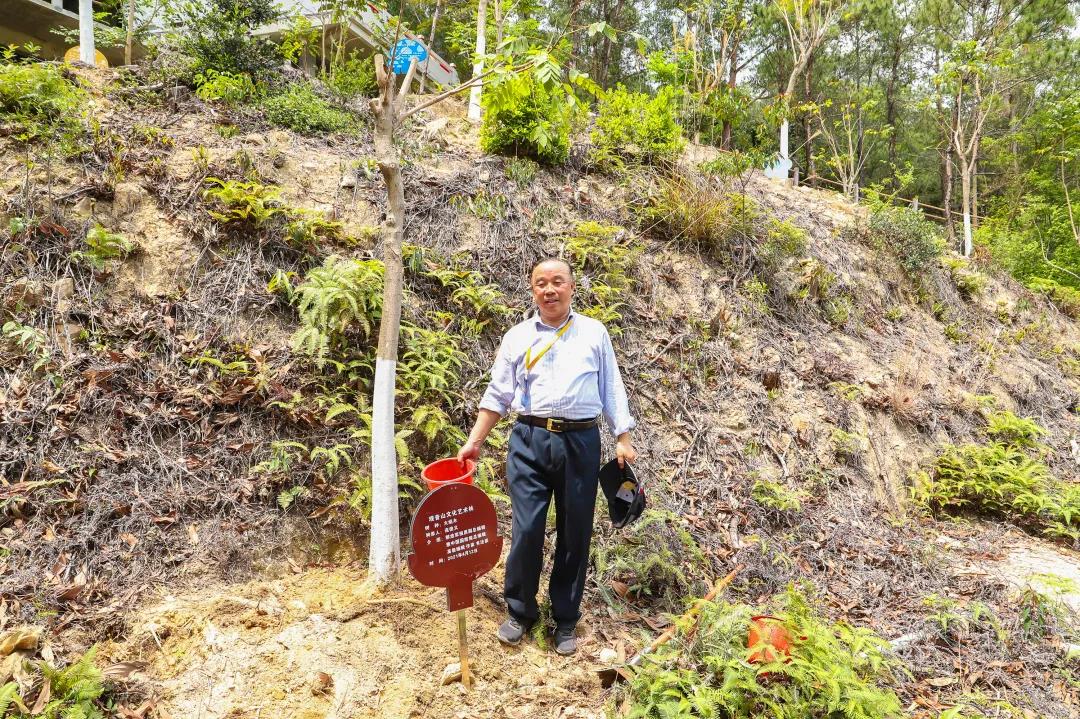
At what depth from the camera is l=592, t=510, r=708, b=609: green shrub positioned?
13.8 ft

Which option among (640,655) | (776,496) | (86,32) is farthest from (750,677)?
(86,32)

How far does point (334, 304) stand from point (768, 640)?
3.87 metres

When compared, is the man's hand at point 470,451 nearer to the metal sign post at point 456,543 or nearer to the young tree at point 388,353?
the metal sign post at point 456,543

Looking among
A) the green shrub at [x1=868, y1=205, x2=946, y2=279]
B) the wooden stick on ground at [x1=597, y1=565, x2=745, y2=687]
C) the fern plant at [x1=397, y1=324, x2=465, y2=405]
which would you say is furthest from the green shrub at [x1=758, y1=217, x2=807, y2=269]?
the wooden stick on ground at [x1=597, y1=565, x2=745, y2=687]

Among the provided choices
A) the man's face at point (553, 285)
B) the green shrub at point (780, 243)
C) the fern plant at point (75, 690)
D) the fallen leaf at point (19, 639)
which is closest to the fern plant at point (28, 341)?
the fallen leaf at point (19, 639)

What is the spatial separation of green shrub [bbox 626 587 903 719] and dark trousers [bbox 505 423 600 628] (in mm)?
658

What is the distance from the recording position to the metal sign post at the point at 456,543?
2812 millimetres

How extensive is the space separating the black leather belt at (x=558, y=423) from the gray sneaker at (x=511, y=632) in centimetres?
121

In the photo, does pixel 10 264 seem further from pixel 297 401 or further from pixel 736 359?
pixel 736 359

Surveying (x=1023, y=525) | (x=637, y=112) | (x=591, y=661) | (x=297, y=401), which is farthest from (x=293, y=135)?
(x=1023, y=525)

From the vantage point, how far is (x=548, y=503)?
11.1 feet

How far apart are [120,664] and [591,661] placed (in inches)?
97.9

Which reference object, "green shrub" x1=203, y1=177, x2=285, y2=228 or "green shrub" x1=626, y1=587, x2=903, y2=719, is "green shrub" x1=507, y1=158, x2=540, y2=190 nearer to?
"green shrub" x1=203, y1=177, x2=285, y2=228

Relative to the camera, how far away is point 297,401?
14.2 ft
